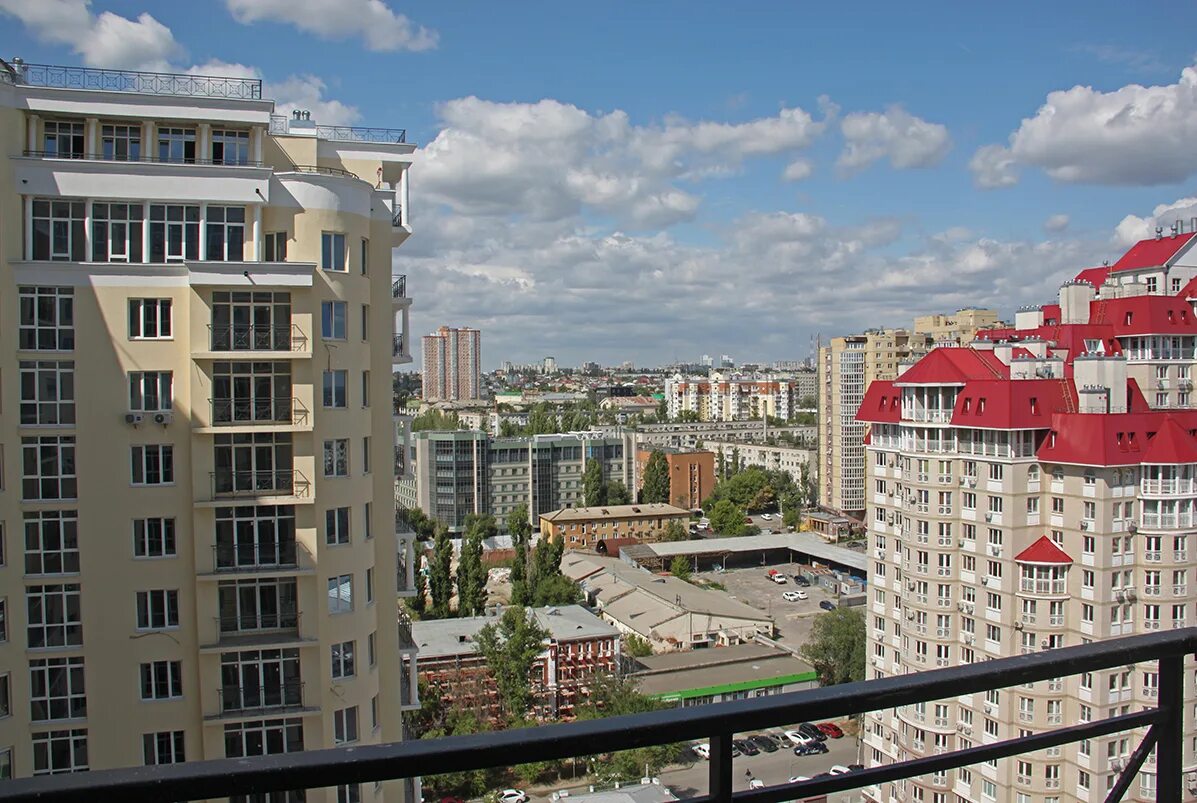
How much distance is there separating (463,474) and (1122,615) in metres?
23.2

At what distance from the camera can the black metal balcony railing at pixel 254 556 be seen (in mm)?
4410

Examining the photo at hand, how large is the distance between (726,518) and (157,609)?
90.0 ft

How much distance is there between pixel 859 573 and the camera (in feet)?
84.5

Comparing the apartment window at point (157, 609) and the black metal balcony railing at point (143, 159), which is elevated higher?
the black metal balcony railing at point (143, 159)

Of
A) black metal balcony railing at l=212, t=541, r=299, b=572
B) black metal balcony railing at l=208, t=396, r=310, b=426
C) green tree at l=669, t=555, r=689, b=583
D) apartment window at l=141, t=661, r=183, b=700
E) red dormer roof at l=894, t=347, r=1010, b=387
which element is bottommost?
green tree at l=669, t=555, r=689, b=583

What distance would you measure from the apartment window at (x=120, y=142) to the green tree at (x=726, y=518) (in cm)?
2707

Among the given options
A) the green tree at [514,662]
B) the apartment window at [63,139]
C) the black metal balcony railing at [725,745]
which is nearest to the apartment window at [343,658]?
the apartment window at [63,139]

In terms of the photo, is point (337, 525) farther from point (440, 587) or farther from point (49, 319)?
point (440, 587)

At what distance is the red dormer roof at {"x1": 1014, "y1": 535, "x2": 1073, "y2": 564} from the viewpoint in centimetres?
900

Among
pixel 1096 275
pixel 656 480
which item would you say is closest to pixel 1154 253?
pixel 1096 275

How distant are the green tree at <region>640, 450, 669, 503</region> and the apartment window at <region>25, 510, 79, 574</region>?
91.5 ft

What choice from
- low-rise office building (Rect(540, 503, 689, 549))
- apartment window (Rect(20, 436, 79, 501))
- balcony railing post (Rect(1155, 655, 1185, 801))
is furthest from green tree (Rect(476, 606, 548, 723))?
low-rise office building (Rect(540, 503, 689, 549))

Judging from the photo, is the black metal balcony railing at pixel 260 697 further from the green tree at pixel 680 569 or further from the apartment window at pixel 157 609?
the green tree at pixel 680 569

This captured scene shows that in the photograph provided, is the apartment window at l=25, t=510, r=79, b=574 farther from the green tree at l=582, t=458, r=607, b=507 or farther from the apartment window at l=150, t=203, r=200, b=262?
the green tree at l=582, t=458, r=607, b=507
